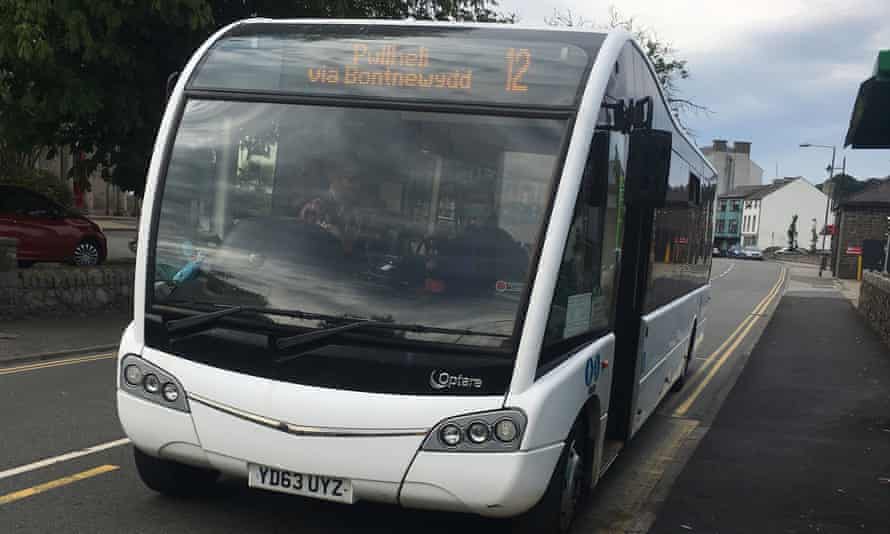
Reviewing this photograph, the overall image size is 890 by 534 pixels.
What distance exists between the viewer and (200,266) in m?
4.73

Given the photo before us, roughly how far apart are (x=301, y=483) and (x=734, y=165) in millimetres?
127698

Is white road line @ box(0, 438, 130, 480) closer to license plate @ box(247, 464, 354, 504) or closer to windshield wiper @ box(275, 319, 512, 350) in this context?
license plate @ box(247, 464, 354, 504)

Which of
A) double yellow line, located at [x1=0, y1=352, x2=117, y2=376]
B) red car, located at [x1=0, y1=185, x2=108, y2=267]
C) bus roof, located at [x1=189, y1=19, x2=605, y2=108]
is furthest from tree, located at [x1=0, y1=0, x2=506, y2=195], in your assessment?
bus roof, located at [x1=189, y1=19, x2=605, y2=108]

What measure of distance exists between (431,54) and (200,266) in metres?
1.65

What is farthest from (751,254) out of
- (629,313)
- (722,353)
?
(629,313)

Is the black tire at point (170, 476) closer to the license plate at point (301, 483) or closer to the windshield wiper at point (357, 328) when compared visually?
the license plate at point (301, 483)

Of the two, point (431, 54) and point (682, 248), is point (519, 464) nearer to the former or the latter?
point (431, 54)

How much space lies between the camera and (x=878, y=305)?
19.2m

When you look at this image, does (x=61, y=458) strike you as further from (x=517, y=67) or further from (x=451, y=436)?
(x=517, y=67)

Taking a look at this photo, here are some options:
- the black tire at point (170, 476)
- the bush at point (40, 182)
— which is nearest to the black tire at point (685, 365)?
the black tire at point (170, 476)

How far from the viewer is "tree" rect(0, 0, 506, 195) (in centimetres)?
1209

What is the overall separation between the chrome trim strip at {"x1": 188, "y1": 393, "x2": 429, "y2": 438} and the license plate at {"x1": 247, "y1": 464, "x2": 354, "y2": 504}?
0.21m

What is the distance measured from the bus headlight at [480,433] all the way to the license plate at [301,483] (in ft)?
1.53

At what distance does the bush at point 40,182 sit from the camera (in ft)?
102
